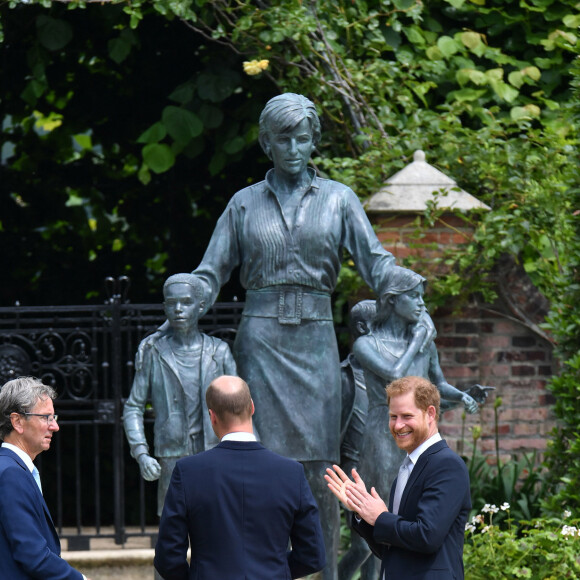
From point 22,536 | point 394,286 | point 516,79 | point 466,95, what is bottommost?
point 22,536

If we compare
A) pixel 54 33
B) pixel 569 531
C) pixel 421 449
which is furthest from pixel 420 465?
pixel 54 33

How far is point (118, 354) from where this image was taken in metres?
7.13

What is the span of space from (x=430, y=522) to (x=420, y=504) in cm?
7

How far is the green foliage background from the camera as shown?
7223 millimetres

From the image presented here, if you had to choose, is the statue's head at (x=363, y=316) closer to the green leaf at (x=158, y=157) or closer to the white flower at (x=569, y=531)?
the white flower at (x=569, y=531)

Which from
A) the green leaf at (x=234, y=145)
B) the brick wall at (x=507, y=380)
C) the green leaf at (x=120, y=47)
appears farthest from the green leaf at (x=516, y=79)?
the green leaf at (x=120, y=47)

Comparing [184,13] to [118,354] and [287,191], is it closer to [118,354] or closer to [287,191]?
[118,354]

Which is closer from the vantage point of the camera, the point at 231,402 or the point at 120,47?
the point at 231,402

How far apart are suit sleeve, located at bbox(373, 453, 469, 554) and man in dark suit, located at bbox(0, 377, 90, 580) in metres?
0.94

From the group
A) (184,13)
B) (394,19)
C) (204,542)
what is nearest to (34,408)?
(204,542)

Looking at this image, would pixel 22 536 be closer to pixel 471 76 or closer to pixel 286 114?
pixel 286 114

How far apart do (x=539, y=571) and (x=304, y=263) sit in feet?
6.39

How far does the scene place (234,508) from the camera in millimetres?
3330

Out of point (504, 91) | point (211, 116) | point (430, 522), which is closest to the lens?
point (430, 522)
